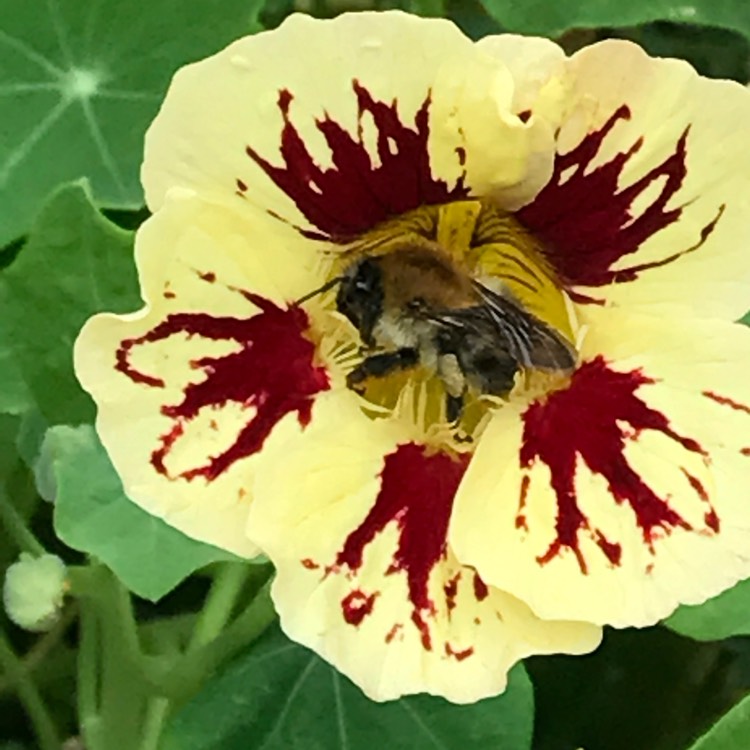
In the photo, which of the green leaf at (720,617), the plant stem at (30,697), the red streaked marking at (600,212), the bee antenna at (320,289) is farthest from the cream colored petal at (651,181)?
the plant stem at (30,697)

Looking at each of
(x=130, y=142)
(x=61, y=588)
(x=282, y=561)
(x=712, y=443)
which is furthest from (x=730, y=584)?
(x=130, y=142)

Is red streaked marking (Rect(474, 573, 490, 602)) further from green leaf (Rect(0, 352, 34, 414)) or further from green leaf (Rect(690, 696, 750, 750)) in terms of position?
green leaf (Rect(0, 352, 34, 414))

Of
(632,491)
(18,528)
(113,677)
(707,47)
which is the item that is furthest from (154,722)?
(707,47)

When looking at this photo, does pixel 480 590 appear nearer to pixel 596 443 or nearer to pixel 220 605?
pixel 596 443

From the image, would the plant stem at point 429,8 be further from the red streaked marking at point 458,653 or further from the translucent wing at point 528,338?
the red streaked marking at point 458,653

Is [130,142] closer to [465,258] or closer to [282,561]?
[465,258]
